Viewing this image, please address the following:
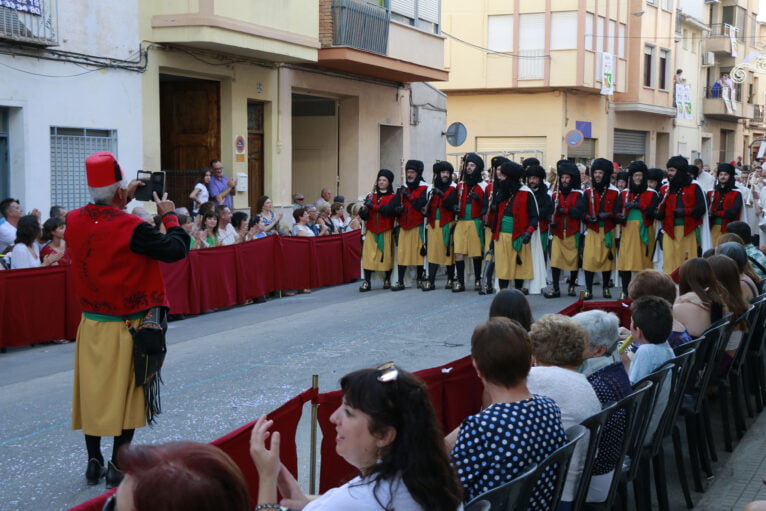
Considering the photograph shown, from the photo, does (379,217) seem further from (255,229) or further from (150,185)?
(150,185)

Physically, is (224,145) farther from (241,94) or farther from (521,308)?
(521,308)

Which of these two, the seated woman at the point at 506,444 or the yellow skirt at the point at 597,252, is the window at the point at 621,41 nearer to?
the yellow skirt at the point at 597,252

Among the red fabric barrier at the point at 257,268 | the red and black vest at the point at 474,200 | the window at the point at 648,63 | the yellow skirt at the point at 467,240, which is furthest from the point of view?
the window at the point at 648,63

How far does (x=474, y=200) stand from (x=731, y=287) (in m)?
7.72

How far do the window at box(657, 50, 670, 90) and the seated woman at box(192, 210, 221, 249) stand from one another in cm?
3149

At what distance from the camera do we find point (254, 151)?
20.3m

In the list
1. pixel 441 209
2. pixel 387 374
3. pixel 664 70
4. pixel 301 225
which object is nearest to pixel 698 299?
pixel 387 374

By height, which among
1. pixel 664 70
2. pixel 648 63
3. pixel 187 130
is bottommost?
pixel 187 130

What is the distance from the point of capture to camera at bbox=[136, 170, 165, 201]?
5.86 metres

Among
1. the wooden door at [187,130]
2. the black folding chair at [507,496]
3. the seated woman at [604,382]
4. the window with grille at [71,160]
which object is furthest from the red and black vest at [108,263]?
the wooden door at [187,130]

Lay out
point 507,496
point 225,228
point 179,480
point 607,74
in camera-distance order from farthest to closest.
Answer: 1. point 607,74
2. point 225,228
3. point 507,496
4. point 179,480

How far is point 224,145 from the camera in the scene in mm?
18984

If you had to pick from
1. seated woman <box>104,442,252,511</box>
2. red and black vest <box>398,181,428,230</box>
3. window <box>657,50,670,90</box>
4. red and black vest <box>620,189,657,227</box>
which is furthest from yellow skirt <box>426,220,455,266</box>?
window <box>657,50,670,90</box>

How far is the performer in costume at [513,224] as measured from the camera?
1378 centimetres
